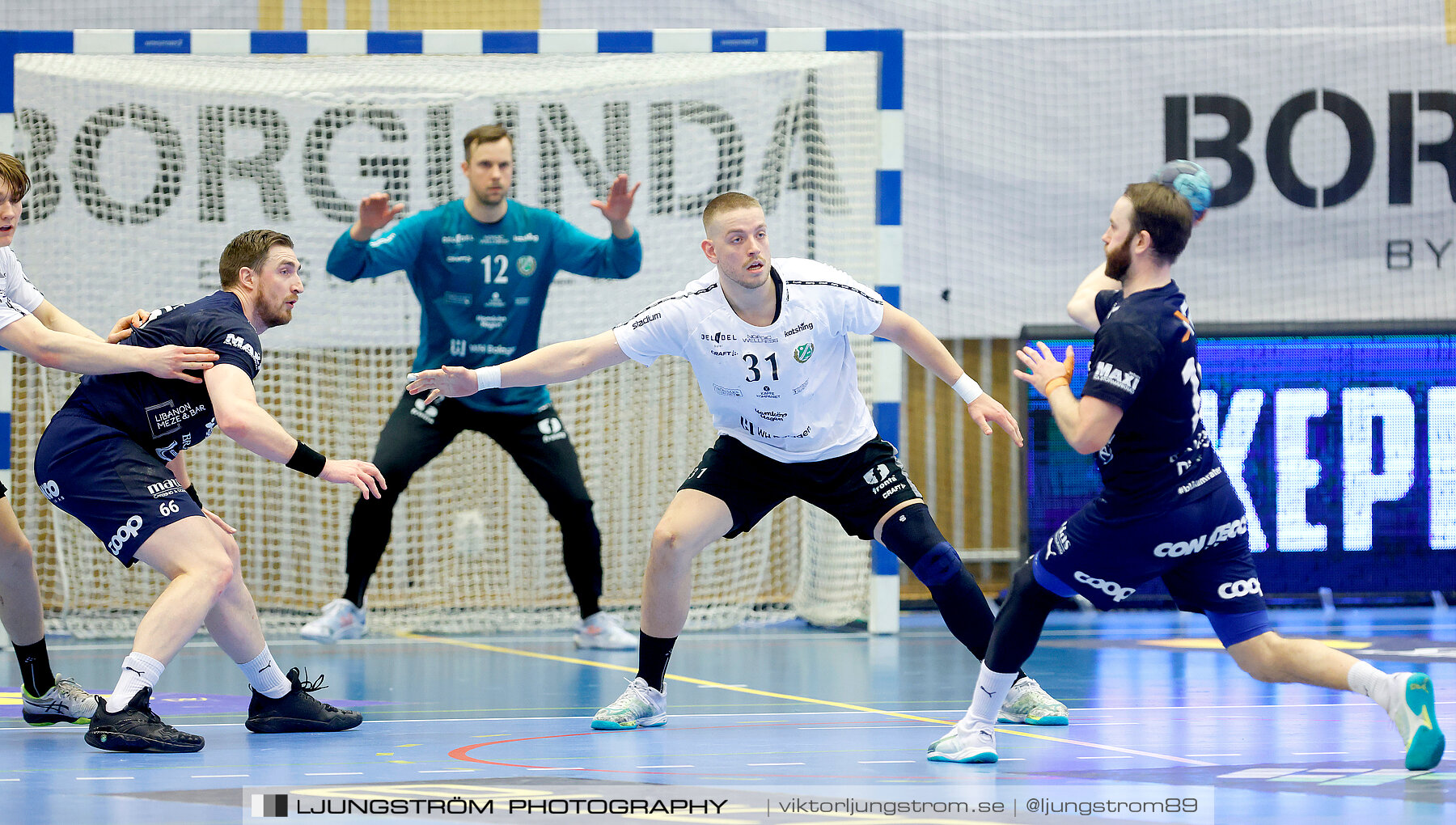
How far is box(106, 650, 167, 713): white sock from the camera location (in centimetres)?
479

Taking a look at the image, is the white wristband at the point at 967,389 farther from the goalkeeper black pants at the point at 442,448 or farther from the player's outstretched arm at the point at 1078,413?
the goalkeeper black pants at the point at 442,448

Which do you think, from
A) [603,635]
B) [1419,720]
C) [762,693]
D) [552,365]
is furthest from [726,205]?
[603,635]

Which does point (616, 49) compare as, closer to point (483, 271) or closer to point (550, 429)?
point (483, 271)

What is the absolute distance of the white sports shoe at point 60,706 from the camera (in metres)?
5.54

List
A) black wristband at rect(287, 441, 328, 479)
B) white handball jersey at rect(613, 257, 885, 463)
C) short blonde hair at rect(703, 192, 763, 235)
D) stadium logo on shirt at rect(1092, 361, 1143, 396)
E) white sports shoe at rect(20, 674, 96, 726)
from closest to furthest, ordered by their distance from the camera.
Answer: stadium logo on shirt at rect(1092, 361, 1143, 396) → black wristband at rect(287, 441, 328, 479) → short blonde hair at rect(703, 192, 763, 235) → white handball jersey at rect(613, 257, 885, 463) → white sports shoe at rect(20, 674, 96, 726)

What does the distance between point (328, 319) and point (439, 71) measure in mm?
1679

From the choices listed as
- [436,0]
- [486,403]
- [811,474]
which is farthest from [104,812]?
[436,0]

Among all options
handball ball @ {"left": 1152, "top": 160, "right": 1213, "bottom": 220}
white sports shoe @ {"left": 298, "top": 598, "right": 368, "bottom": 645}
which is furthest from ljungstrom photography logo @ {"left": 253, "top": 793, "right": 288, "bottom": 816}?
white sports shoe @ {"left": 298, "top": 598, "right": 368, "bottom": 645}

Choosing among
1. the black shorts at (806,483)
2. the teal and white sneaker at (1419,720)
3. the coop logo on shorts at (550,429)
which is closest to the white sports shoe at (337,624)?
the coop logo on shorts at (550,429)

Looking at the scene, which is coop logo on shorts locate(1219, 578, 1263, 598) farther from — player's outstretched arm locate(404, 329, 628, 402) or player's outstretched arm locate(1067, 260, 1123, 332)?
player's outstretched arm locate(404, 329, 628, 402)

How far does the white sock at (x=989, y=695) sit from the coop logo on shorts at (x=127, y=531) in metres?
2.67

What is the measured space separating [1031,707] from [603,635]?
3.26 metres

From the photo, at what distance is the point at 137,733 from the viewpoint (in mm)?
4730

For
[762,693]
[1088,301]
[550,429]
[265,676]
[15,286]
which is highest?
[15,286]
